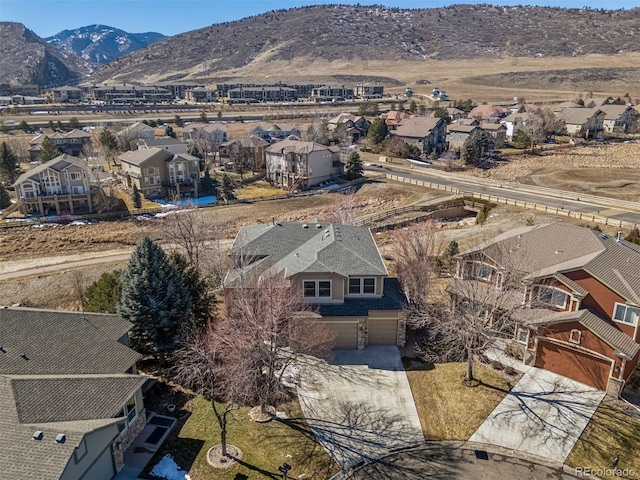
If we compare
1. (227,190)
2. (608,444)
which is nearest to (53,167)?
(227,190)

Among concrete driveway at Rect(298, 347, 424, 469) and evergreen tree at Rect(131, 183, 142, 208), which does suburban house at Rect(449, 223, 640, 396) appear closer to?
concrete driveway at Rect(298, 347, 424, 469)

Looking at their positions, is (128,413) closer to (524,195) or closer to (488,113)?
(524,195)

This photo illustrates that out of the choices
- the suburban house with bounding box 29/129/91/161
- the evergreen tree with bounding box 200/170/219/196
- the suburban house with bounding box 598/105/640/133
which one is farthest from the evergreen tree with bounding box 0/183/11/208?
the suburban house with bounding box 598/105/640/133

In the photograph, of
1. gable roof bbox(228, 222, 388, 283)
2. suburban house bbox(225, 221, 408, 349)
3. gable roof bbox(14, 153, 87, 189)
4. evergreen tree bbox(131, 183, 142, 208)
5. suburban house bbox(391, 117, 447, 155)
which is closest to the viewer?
suburban house bbox(225, 221, 408, 349)

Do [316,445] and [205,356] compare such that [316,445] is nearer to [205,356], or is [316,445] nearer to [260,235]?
[205,356]

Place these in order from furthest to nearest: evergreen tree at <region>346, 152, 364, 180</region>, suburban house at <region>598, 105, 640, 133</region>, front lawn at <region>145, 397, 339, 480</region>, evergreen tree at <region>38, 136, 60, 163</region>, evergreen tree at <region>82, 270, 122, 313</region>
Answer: suburban house at <region>598, 105, 640, 133</region> < evergreen tree at <region>38, 136, 60, 163</region> < evergreen tree at <region>346, 152, 364, 180</region> < evergreen tree at <region>82, 270, 122, 313</region> < front lawn at <region>145, 397, 339, 480</region>

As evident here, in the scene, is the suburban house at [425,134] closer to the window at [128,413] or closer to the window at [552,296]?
the window at [552,296]
